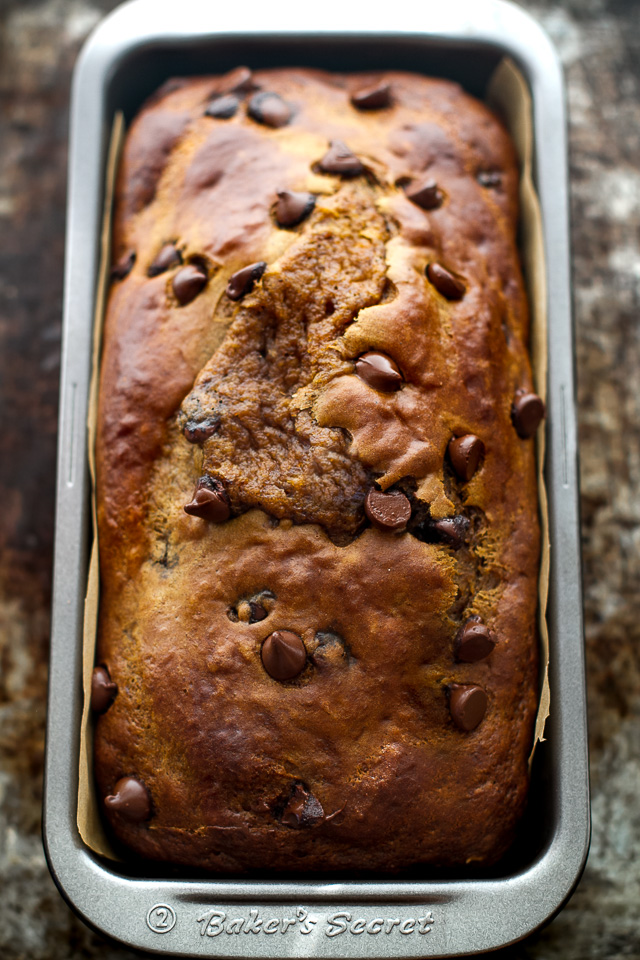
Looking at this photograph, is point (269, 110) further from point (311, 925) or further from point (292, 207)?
point (311, 925)

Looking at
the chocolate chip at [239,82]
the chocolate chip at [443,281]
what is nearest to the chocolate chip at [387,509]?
the chocolate chip at [443,281]

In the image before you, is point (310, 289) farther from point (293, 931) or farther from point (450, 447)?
point (293, 931)

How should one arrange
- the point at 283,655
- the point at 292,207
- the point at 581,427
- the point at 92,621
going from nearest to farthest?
the point at 283,655 → the point at 292,207 → the point at 92,621 → the point at 581,427

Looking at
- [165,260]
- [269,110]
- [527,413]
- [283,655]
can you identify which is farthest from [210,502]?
[269,110]

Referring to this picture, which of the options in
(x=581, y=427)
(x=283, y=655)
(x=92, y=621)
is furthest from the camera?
(x=581, y=427)

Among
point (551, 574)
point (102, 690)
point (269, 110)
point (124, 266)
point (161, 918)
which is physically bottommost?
point (161, 918)

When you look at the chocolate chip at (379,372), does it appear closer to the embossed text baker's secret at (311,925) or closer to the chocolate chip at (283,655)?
the chocolate chip at (283,655)

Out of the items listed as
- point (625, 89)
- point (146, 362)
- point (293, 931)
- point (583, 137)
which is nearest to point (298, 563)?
point (146, 362)
